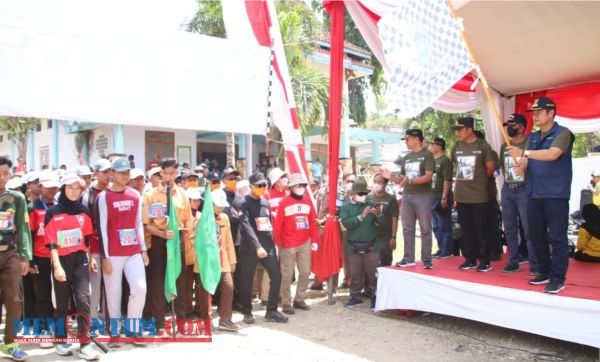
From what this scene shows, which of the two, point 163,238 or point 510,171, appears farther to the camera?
point 510,171

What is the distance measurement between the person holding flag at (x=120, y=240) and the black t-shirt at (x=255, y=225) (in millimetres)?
1296

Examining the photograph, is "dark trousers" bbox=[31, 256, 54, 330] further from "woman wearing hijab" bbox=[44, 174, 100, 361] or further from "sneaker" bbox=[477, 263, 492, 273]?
"sneaker" bbox=[477, 263, 492, 273]

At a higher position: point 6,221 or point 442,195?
point 442,195

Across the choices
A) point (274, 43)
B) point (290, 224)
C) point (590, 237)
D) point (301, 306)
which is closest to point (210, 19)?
point (274, 43)

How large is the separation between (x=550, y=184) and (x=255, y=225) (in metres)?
3.22

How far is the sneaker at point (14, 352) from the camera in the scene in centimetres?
428

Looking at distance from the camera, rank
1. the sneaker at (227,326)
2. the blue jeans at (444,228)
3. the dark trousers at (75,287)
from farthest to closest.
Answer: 1. the blue jeans at (444,228)
2. the sneaker at (227,326)
3. the dark trousers at (75,287)

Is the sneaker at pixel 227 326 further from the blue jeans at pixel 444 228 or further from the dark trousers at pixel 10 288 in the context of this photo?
the blue jeans at pixel 444 228

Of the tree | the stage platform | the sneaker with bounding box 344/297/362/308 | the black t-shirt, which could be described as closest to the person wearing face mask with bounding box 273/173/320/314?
the black t-shirt

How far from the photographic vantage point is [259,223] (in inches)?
232

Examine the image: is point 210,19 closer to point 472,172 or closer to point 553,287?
point 472,172

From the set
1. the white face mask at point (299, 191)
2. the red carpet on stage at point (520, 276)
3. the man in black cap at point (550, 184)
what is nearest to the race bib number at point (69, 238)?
the white face mask at point (299, 191)

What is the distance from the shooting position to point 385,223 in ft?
21.6

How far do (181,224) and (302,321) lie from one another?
1.87 meters
